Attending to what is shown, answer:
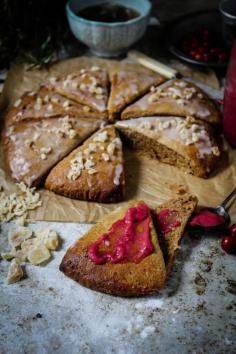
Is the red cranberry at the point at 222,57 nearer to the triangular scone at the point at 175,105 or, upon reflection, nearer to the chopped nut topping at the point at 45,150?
the triangular scone at the point at 175,105

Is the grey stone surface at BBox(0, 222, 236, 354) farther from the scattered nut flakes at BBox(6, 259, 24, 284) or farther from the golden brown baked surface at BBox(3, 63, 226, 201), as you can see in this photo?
the golden brown baked surface at BBox(3, 63, 226, 201)

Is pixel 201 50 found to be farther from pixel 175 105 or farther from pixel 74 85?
pixel 74 85

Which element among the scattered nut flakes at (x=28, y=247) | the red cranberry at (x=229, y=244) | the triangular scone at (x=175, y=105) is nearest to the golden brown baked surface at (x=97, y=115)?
the triangular scone at (x=175, y=105)

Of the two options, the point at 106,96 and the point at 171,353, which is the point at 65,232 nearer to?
the point at 171,353

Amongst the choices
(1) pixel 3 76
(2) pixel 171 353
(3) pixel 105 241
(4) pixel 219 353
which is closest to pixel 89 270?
(3) pixel 105 241

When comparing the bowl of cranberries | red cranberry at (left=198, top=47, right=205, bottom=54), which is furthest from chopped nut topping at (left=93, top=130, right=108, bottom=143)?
red cranberry at (left=198, top=47, right=205, bottom=54)

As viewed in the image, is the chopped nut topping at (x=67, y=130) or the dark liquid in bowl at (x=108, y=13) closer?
the chopped nut topping at (x=67, y=130)

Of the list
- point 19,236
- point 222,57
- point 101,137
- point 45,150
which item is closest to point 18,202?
point 19,236
